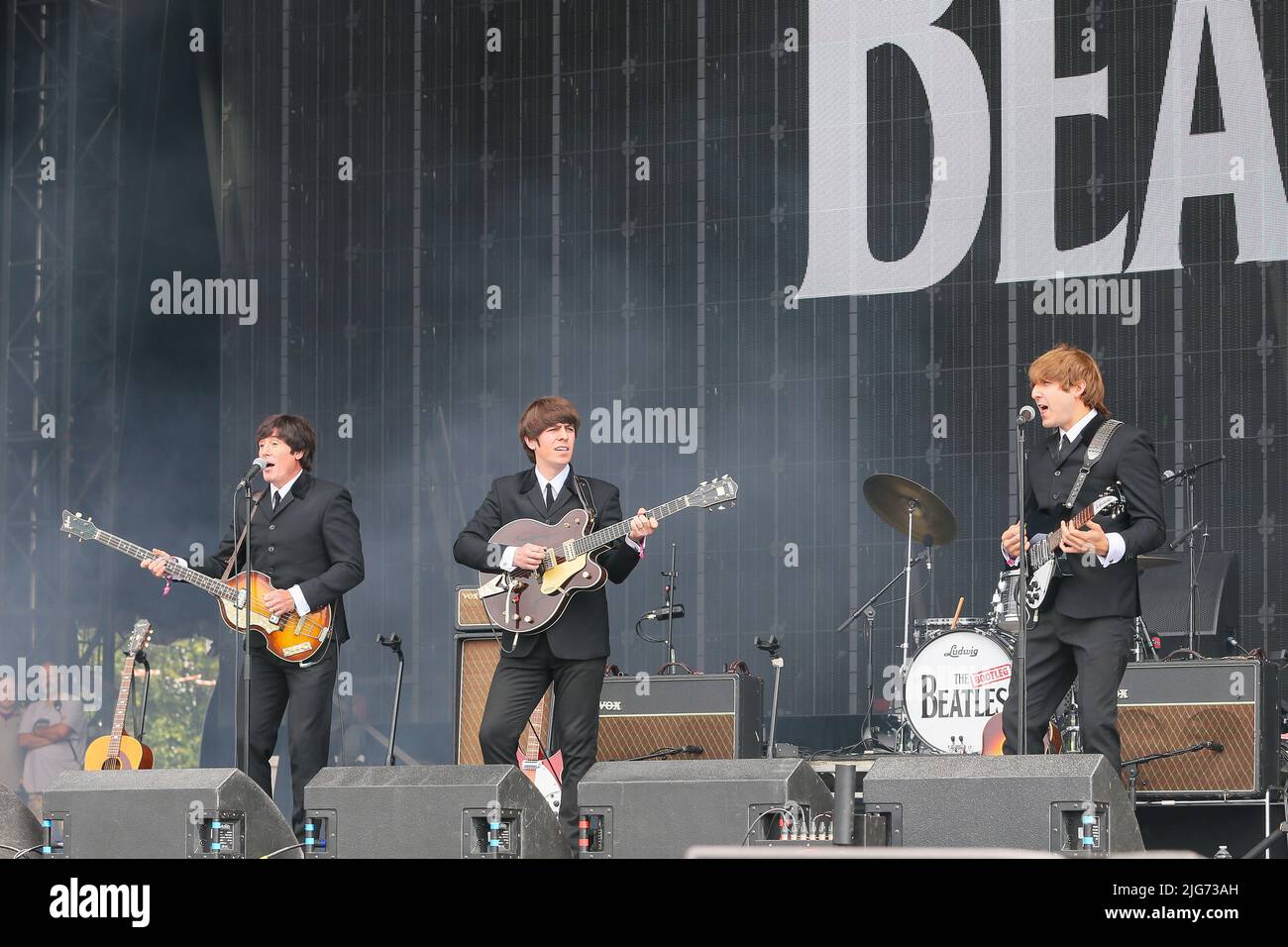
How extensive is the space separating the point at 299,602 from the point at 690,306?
466cm

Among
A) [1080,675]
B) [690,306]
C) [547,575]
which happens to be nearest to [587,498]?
[547,575]

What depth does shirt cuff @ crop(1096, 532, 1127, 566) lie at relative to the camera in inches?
226

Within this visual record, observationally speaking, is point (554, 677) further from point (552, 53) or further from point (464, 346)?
point (552, 53)

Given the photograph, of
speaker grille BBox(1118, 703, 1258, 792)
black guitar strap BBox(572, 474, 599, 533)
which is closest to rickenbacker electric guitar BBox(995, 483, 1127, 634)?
black guitar strap BBox(572, 474, 599, 533)

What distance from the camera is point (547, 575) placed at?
6.62 metres

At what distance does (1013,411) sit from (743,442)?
1.60m

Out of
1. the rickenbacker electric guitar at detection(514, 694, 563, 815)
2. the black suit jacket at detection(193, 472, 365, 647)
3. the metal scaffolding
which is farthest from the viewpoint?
the metal scaffolding

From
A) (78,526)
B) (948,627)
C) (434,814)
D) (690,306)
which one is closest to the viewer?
(434,814)

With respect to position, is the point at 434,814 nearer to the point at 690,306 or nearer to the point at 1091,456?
the point at 1091,456

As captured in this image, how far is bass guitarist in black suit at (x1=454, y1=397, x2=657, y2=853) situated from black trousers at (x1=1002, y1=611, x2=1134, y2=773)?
1474mm

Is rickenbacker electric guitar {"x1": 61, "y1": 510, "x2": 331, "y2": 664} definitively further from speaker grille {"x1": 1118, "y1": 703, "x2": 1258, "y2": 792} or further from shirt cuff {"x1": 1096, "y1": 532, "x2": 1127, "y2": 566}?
speaker grille {"x1": 1118, "y1": 703, "x2": 1258, "y2": 792}

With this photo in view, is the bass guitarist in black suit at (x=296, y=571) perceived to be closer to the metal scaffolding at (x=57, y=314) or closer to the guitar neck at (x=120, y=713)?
the guitar neck at (x=120, y=713)

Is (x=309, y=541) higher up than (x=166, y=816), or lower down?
higher up

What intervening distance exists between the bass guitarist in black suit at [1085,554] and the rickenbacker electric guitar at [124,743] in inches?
167
